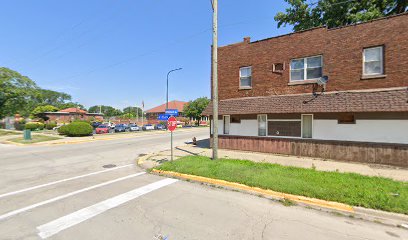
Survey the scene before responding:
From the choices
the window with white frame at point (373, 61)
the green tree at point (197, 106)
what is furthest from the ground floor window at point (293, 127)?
the green tree at point (197, 106)

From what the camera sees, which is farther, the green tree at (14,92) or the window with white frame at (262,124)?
the green tree at (14,92)

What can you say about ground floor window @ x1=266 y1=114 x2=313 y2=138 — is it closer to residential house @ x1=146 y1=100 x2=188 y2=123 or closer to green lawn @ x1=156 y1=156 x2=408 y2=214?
green lawn @ x1=156 y1=156 x2=408 y2=214

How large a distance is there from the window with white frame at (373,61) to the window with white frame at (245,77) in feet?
18.5

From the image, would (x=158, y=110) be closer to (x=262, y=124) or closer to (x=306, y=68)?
(x=262, y=124)

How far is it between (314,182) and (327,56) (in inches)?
277

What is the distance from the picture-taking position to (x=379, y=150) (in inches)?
361

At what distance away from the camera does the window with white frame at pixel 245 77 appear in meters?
13.3

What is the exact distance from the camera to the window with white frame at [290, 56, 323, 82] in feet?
36.1

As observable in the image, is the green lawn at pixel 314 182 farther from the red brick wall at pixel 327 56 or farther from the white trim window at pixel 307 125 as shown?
the red brick wall at pixel 327 56

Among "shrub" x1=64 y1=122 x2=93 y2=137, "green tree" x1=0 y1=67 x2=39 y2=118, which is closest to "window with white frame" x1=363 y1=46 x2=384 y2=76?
"shrub" x1=64 y1=122 x2=93 y2=137

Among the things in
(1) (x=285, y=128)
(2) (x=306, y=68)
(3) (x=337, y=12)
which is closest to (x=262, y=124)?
(1) (x=285, y=128)

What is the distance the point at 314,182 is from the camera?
655 centimetres

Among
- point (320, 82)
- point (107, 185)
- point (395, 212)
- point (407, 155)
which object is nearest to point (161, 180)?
point (107, 185)

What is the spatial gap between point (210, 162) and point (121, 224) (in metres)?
5.43
